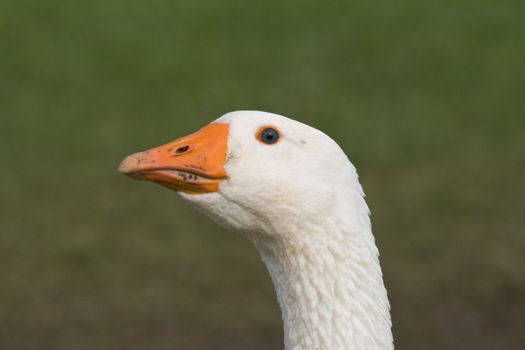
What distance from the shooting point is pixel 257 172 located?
4.14 meters

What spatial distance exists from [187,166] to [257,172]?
0.91 feet

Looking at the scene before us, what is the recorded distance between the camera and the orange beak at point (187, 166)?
4.16 meters

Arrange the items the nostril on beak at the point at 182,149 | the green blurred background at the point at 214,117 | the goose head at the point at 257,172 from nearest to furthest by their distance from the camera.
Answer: the goose head at the point at 257,172 < the nostril on beak at the point at 182,149 < the green blurred background at the point at 214,117

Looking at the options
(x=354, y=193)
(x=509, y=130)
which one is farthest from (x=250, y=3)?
(x=354, y=193)

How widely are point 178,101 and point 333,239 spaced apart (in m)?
10.8

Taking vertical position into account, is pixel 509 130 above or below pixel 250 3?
below

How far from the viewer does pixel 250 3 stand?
17.9 meters

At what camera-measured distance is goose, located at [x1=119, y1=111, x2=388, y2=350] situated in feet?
13.6

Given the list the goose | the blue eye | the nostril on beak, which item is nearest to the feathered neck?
the goose

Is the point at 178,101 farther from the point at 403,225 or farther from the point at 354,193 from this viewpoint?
the point at 354,193

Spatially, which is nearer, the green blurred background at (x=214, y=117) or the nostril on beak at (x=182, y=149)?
the nostril on beak at (x=182, y=149)

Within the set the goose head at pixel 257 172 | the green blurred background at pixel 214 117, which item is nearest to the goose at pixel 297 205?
the goose head at pixel 257 172

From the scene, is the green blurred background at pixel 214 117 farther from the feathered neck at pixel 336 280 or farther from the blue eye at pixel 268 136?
the blue eye at pixel 268 136

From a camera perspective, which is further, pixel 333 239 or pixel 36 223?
pixel 36 223
